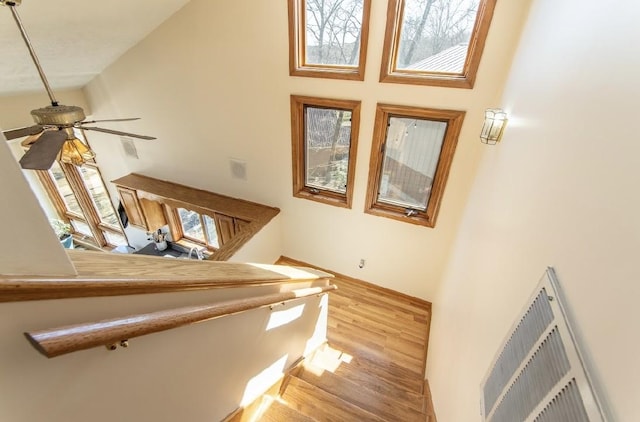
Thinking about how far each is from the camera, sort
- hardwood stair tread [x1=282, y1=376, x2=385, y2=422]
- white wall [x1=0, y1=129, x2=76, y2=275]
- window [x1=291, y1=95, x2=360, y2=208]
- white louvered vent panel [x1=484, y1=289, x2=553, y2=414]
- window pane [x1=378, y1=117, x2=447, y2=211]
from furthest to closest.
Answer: window [x1=291, y1=95, x2=360, y2=208] < window pane [x1=378, y1=117, x2=447, y2=211] < hardwood stair tread [x1=282, y1=376, x2=385, y2=422] < white louvered vent panel [x1=484, y1=289, x2=553, y2=414] < white wall [x1=0, y1=129, x2=76, y2=275]

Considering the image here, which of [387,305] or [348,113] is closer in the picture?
[348,113]

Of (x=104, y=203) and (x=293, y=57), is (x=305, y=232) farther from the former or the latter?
(x=104, y=203)

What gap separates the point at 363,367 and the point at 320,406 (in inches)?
39.4

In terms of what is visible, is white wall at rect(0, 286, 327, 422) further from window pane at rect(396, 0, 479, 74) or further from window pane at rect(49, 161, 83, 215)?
window pane at rect(49, 161, 83, 215)

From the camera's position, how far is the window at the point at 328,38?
2715 millimetres

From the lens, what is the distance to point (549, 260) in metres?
1.02

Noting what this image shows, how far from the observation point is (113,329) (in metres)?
0.63

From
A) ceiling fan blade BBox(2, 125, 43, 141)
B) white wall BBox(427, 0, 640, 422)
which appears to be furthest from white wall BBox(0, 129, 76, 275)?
ceiling fan blade BBox(2, 125, 43, 141)

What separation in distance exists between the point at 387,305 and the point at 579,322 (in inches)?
124

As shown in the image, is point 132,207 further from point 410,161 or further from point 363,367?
point 410,161

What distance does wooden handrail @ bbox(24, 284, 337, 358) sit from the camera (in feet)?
1.63

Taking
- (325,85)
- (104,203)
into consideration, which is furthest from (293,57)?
(104,203)

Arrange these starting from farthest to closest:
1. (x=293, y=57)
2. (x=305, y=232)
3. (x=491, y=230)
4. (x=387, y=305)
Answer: (x=305, y=232)
(x=387, y=305)
(x=293, y=57)
(x=491, y=230)

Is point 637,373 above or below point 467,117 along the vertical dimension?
below
